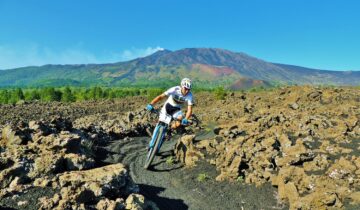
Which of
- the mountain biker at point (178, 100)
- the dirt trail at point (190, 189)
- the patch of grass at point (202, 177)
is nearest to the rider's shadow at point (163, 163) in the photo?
the dirt trail at point (190, 189)

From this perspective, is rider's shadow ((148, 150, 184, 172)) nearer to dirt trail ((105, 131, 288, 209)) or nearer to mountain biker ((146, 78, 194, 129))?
dirt trail ((105, 131, 288, 209))

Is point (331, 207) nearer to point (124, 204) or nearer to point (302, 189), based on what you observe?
point (302, 189)

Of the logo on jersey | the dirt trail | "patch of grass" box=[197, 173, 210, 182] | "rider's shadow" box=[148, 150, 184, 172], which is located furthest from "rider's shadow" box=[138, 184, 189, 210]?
the logo on jersey

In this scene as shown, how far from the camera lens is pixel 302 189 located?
1291cm

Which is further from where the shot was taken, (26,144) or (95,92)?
(95,92)

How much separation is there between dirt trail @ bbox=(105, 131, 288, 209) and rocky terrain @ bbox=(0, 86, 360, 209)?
37 mm

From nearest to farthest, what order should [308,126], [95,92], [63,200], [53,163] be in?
[63,200], [53,163], [308,126], [95,92]

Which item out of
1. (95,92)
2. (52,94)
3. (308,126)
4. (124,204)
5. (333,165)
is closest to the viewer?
(124,204)

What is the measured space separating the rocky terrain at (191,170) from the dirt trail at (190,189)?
4cm

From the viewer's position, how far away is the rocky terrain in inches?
395

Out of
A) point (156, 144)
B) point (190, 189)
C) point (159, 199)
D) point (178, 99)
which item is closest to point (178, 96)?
point (178, 99)

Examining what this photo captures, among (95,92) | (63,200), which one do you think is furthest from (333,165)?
(95,92)

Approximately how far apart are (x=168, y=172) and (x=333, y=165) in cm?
702

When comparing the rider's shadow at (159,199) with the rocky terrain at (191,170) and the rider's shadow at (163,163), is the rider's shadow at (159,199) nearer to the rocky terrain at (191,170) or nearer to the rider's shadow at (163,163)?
the rocky terrain at (191,170)
